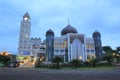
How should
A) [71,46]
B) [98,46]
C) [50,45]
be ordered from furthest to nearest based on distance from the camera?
1. [98,46]
2. [50,45]
3. [71,46]

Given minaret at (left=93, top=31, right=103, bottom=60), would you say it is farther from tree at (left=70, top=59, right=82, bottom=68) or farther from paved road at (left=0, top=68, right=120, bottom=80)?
paved road at (left=0, top=68, right=120, bottom=80)

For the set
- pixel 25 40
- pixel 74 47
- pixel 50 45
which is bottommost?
pixel 74 47

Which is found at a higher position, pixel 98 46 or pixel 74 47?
pixel 98 46

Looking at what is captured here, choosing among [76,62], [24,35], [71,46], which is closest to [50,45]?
[71,46]

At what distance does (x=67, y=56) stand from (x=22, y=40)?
4294 cm

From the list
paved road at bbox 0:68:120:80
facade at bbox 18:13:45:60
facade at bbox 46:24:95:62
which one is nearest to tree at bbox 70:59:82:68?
paved road at bbox 0:68:120:80

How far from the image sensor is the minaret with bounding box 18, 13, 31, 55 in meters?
126

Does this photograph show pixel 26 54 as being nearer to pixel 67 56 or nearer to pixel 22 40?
pixel 22 40

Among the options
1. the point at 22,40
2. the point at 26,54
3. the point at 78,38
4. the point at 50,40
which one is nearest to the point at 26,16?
the point at 22,40

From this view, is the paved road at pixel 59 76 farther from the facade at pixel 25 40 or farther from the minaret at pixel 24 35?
the minaret at pixel 24 35

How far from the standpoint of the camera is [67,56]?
318ft

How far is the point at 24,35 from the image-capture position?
127m

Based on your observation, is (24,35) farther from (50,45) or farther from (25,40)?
(50,45)

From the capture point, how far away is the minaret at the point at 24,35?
126 meters
